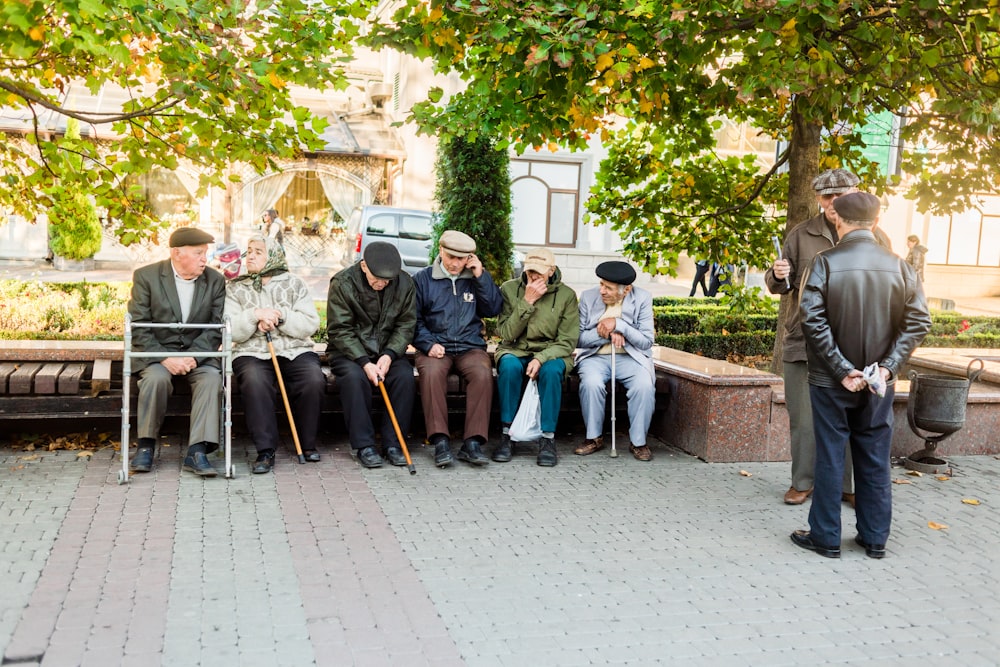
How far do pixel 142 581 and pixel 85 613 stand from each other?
0.39 m

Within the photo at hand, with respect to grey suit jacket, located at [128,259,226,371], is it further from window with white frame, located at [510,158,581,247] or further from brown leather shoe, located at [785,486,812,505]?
window with white frame, located at [510,158,581,247]

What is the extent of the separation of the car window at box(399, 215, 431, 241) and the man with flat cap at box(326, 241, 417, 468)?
12.4 metres

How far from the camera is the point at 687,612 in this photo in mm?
4148

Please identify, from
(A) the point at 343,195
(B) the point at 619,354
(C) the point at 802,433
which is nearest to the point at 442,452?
(B) the point at 619,354

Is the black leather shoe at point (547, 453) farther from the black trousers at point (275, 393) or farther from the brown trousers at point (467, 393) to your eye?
the black trousers at point (275, 393)

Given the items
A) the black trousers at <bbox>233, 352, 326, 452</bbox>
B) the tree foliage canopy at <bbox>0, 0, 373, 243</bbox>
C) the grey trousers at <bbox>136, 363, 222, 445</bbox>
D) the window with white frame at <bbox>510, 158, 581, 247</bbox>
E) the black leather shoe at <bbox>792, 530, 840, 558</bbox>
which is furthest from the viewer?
the window with white frame at <bbox>510, 158, 581, 247</bbox>

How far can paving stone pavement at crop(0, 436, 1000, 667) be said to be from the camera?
373 cm

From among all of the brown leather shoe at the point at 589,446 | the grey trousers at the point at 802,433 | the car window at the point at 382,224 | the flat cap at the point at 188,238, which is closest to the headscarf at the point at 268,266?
the flat cap at the point at 188,238

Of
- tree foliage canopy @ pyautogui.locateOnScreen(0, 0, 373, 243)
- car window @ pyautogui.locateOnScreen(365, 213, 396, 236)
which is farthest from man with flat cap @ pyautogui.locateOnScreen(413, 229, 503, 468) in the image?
car window @ pyautogui.locateOnScreen(365, 213, 396, 236)

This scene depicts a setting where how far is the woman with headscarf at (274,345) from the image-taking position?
20.9 feet

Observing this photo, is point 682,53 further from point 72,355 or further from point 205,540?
point 72,355

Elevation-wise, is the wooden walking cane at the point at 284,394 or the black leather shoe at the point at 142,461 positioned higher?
the wooden walking cane at the point at 284,394

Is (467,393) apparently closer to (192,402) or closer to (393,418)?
(393,418)

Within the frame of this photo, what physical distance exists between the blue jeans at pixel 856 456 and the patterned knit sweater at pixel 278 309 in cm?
348
